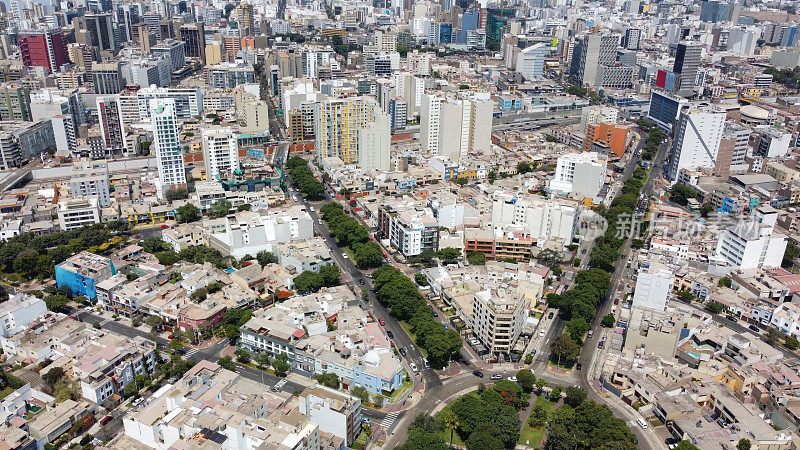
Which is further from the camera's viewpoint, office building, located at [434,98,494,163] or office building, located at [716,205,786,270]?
office building, located at [434,98,494,163]

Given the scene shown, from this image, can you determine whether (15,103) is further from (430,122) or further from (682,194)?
(682,194)

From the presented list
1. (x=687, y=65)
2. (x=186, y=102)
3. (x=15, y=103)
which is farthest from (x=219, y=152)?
(x=687, y=65)

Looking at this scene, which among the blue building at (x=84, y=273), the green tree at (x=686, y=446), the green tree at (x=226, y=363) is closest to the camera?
the green tree at (x=686, y=446)

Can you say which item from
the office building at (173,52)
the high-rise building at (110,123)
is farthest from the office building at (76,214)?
the office building at (173,52)

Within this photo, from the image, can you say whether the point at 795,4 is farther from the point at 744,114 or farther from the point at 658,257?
the point at 658,257

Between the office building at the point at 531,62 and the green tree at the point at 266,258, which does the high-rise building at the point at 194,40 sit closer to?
the office building at the point at 531,62

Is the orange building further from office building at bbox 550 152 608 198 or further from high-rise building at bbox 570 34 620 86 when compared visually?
high-rise building at bbox 570 34 620 86

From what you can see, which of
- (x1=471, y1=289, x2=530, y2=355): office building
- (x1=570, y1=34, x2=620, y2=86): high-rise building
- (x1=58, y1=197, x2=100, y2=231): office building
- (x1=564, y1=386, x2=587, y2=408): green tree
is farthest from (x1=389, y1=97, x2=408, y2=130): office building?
(x1=564, y1=386, x2=587, y2=408): green tree
